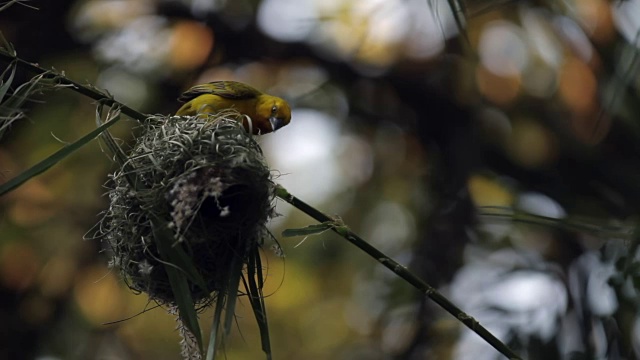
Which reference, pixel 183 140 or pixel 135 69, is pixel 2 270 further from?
pixel 183 140

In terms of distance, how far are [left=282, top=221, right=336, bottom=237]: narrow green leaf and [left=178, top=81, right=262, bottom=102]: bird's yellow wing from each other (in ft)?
5.28

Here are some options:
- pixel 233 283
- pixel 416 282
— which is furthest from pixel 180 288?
pixel 416 282

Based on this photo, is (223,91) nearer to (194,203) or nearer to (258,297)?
(194,203)

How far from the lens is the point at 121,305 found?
591 centimetres

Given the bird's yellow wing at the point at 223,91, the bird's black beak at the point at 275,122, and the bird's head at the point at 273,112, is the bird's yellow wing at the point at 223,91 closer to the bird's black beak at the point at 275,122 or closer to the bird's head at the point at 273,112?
the bird's head at the point at 273,112

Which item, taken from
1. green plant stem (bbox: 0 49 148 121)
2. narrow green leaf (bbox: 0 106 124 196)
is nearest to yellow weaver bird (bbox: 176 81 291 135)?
green plant stem (bbox: 0 49 148 121)

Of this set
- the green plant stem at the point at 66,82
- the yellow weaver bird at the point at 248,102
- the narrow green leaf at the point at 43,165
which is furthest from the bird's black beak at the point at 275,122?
the narrow green leaf at the point at 43,165

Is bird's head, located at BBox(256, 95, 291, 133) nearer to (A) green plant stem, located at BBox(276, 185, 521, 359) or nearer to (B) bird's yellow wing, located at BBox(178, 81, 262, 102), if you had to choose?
(B) bird's yellow wing, located at BBox(178, 81, 262, 102)

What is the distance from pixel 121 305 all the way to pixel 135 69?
152 cm

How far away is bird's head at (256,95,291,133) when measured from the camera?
155 inches

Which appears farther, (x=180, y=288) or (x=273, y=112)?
(x=273, y=112)

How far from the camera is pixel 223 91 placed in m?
3.96

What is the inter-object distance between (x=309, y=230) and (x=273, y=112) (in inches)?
67.4

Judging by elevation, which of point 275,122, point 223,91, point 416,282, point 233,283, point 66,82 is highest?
point 66,82
